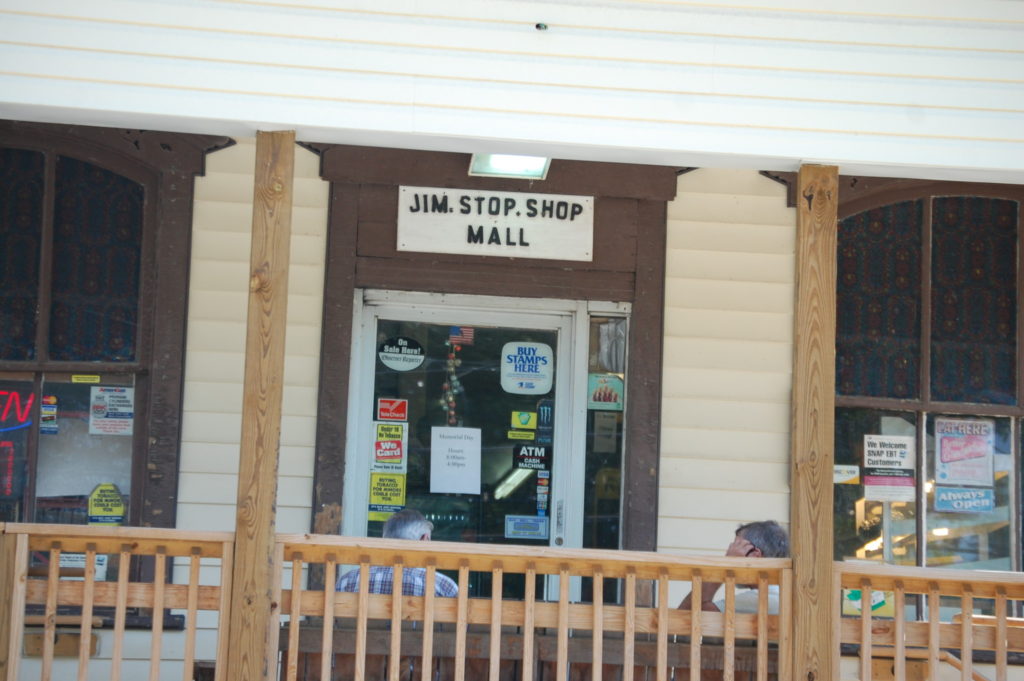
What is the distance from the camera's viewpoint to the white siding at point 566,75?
13.7 feet

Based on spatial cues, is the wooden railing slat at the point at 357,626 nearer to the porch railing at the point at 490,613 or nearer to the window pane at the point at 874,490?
the porch railing at the point at 490,613

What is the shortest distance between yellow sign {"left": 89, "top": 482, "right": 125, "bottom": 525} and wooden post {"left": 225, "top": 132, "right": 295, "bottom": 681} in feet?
6.94

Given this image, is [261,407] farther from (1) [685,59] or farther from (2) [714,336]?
(2) [714,336]

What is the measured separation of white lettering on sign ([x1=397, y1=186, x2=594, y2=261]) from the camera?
20.6ft

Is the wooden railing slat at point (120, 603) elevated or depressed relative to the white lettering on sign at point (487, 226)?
depressed

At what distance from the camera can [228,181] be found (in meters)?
6.23

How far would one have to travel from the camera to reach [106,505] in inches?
240

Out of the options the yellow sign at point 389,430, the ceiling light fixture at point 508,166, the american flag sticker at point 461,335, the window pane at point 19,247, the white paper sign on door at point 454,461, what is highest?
the ceiling light fixture at point 508,166

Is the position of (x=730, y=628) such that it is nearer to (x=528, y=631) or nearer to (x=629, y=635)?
(x=629, y=635)

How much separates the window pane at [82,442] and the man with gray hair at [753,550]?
3.11 m

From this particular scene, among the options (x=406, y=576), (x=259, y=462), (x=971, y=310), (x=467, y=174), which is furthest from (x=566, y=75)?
(x=971, y=310)

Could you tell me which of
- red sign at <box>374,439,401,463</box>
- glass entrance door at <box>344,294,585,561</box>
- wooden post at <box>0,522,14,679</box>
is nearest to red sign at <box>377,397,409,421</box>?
glass entrance door at <box>344,294,585,561</box>

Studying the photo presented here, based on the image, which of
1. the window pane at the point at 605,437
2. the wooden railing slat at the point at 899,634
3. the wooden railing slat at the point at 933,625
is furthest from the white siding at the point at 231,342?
the wooden railing slat at the point at 933,625

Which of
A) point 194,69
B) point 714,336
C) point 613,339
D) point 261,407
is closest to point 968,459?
point 714,336
